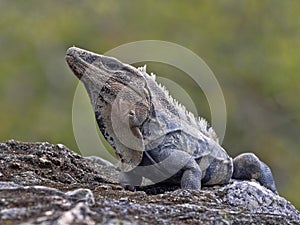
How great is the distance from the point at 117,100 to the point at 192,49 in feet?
36.2

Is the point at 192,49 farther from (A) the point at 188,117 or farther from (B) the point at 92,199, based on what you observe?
(B) the point at 92,199

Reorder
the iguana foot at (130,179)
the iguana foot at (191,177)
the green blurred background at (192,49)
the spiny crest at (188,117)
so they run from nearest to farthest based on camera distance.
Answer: the iguana foot at (191,177), the iguana foot at (130,179), the spiny crest at (188,117), the green blurred background at (192,49)

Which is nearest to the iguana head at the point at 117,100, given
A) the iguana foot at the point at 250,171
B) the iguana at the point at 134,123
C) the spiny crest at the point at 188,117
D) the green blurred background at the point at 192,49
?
the iguana at the point at 134,123

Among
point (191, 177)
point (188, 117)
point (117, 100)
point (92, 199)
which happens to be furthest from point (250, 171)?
point (92, 199)

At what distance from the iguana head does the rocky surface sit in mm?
287

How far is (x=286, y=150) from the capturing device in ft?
48.5

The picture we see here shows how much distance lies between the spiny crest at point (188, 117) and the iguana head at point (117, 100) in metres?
0.27

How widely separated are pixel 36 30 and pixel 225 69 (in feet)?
15.4

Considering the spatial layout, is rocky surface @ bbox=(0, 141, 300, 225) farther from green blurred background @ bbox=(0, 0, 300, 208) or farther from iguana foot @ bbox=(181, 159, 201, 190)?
green blurred background @ bbox=(0, 0, 300, 208)

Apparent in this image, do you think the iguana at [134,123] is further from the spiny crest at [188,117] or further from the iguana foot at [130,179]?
the spiny crest at [188,117]

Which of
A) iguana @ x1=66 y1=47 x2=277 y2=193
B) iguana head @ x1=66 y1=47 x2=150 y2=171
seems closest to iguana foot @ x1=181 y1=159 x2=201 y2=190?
iguana @ x1=66 y1=47 x2=277 y2=193

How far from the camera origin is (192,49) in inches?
607

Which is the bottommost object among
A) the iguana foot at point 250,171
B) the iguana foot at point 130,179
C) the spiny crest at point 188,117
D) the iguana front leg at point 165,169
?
the iguana foot at point 130,179

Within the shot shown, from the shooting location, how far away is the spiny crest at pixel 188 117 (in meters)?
5.05
